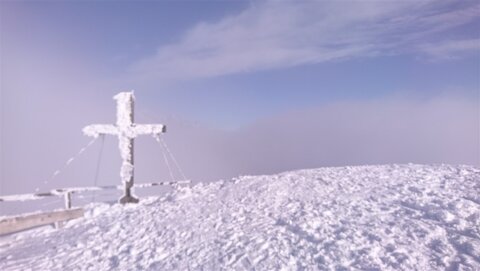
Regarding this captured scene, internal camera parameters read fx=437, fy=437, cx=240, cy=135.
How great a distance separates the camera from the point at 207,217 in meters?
12.9

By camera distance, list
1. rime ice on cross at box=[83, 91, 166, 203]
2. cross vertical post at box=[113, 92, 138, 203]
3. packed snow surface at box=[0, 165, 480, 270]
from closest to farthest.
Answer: packed snow surface at box=[0, 165, 480, 270]
cross vertical post at box=[113, 92, 138, 203]
rime ice on cross at box=[83, 91, 166, 203]

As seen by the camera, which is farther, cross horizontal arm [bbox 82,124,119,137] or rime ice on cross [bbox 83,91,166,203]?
cross horizontal arm [bbox 82,124,119,137]

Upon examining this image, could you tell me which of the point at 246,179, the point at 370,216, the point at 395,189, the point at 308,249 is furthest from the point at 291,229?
the point at 246,179

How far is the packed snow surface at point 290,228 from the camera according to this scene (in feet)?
29.5

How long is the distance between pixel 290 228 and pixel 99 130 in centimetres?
1120

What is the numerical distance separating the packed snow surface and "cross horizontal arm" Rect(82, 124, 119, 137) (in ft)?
11.9

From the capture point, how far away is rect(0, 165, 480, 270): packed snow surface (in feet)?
29.5

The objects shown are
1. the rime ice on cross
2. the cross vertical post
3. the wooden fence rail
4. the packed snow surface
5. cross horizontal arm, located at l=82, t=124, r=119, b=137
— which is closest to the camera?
the packed snow surface

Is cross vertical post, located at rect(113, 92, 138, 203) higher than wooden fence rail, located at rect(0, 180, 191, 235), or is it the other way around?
cross vertical post, located at rect(113, 92, 138, 203)

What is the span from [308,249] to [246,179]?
7507 millimetres

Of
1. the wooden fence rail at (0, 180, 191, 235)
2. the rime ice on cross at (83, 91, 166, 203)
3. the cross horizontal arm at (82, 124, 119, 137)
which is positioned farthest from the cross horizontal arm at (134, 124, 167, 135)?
the wooden fence rail at (0, 180, 191, 235)

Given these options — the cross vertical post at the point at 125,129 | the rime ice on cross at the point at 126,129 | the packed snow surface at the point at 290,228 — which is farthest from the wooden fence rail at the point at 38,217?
the rime ice on cross at the point at 126,129

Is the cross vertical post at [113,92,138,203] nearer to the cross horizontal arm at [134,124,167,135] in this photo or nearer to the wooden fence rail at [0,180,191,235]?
the cross horizontal arm at [134,124,167,135]

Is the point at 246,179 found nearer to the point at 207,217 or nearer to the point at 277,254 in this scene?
the point at 207,217
